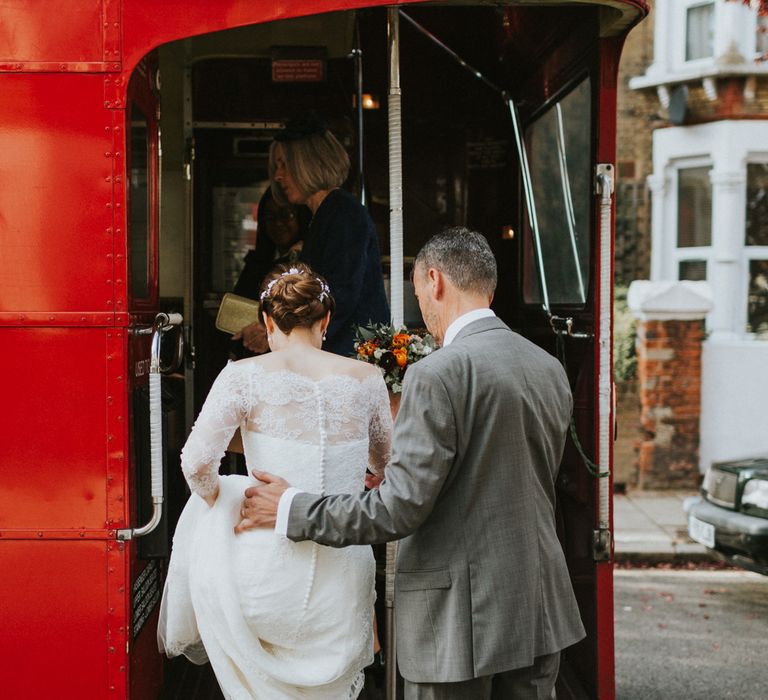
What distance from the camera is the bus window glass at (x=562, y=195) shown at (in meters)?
3.80

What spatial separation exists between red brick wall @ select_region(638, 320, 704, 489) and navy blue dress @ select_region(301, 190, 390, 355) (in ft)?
17.0

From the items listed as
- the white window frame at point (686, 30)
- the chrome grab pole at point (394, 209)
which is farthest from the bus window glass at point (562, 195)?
the white window frame at point (686, 30)

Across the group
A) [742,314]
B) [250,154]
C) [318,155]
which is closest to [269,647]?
[318,155]

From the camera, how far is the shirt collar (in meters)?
2.38

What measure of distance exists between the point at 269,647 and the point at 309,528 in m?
0.65

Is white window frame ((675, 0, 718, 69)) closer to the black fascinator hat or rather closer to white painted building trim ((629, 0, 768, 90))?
white painted building trim ((629, 0, 768, 90))

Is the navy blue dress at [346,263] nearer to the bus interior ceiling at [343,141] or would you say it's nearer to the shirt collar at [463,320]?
the bus interior ceiling at [343,141]

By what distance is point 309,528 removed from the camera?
238 centimetres

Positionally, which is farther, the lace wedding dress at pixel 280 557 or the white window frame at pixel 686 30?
the white window frame at pixel 686 30

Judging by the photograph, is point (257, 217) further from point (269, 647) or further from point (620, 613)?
point (620, 613)

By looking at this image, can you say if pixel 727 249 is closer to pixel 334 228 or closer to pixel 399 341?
pixel 334 228

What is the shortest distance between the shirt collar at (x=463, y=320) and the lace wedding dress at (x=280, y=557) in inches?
A: 18.5

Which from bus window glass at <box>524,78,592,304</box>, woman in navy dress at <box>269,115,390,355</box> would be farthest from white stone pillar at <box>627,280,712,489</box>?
woman in navy dress at <box>269,115,390,355</box>

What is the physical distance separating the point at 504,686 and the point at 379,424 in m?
0.90
